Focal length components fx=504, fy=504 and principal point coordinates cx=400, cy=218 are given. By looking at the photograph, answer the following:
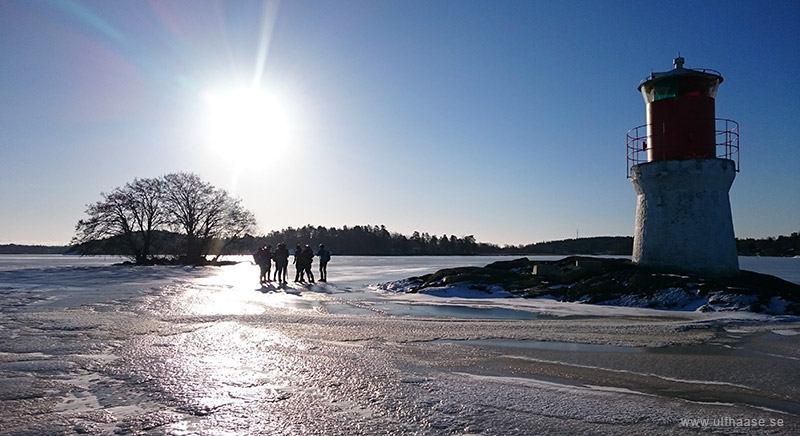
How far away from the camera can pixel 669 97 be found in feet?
52.9

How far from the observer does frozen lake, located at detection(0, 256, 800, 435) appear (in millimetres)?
4004

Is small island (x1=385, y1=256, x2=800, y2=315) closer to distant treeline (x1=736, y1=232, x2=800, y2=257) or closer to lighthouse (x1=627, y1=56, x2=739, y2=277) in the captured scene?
lighthouse (x1=627, y1=56, x2=739, y2=277)

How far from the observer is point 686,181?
15.6 meters

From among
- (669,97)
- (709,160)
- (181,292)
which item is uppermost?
(669,97)

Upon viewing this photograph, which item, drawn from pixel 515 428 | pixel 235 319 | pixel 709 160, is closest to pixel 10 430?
pixel 515 428

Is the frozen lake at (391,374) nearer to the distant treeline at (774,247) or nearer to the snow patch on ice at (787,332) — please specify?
the snow patch on ice at (787,332)

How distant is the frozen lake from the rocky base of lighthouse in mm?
5190

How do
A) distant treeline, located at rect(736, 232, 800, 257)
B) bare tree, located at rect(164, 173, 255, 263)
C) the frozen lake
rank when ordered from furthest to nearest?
distant treeline, located at rect(736, 232, 800, 257)
bare tree, located at rect(164, 173, 255, 263)
the frozen lake

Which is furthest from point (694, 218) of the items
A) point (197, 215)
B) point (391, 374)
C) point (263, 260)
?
point (197, 215)

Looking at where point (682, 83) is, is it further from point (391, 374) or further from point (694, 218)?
point (391, 374)

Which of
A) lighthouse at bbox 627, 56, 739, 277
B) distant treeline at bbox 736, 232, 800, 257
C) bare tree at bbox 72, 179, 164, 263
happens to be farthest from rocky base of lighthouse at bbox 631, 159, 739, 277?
distant treeline at bbox 736, 232, 800, 257

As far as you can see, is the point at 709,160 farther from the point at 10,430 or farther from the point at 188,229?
the point at 188,229

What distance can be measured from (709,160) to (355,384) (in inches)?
583

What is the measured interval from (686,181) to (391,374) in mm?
13766
